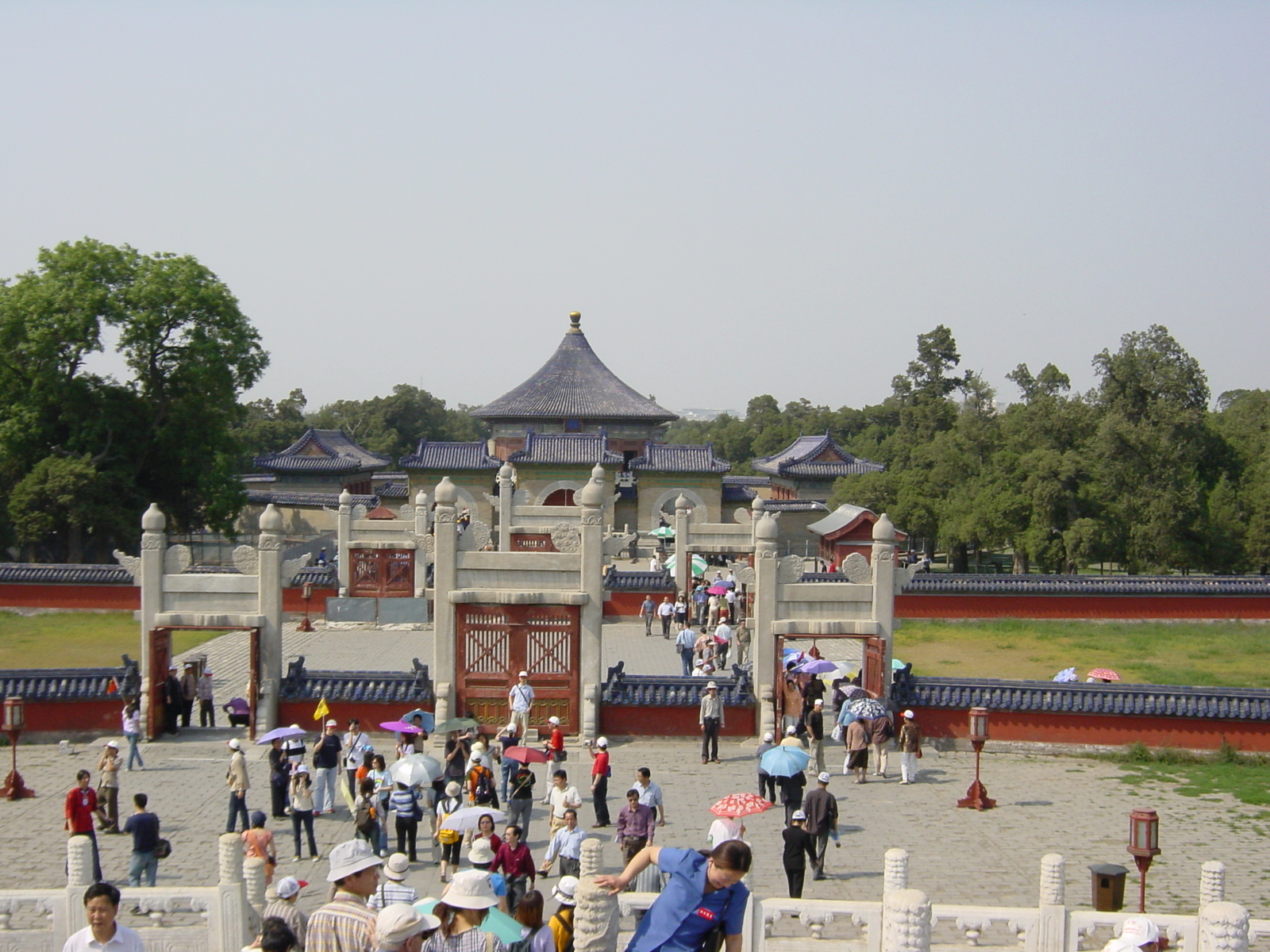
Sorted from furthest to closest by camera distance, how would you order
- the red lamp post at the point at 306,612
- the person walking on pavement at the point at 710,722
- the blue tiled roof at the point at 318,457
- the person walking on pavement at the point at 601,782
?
1. the blue tiled roof at the point at 318,457
2. the red lamp post at the point at 306,612
3. the person walking on pavement at the point at 710,722
4. the person walking on pavement at the point at 601,782

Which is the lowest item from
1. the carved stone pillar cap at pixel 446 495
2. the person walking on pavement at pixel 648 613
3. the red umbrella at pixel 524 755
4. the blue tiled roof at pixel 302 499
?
the red umbrella at pixel 524 755

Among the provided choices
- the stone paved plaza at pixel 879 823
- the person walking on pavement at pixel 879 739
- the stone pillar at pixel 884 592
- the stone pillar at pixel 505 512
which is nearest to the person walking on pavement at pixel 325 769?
the stone paved plaza at pixel 879 823

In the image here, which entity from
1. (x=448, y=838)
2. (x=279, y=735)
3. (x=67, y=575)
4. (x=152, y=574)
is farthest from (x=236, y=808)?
(x=67, y=575)

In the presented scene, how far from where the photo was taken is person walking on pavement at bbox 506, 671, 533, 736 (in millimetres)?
17969

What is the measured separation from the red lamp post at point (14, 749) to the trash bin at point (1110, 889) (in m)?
12.5

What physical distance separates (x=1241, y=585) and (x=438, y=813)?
83.7 feet

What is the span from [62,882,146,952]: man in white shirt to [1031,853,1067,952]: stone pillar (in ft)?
21.2

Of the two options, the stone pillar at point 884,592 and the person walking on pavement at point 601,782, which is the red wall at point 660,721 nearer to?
the stone pillar at point 884,592

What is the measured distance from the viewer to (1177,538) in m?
36.2

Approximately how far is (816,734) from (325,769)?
6337 millimetres

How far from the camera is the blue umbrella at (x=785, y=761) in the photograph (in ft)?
45.0

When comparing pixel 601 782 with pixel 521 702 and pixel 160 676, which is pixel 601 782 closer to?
pixel 521 702

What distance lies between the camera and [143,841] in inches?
453

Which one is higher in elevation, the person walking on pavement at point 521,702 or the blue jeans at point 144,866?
the person walking on pavement at point 521,702
